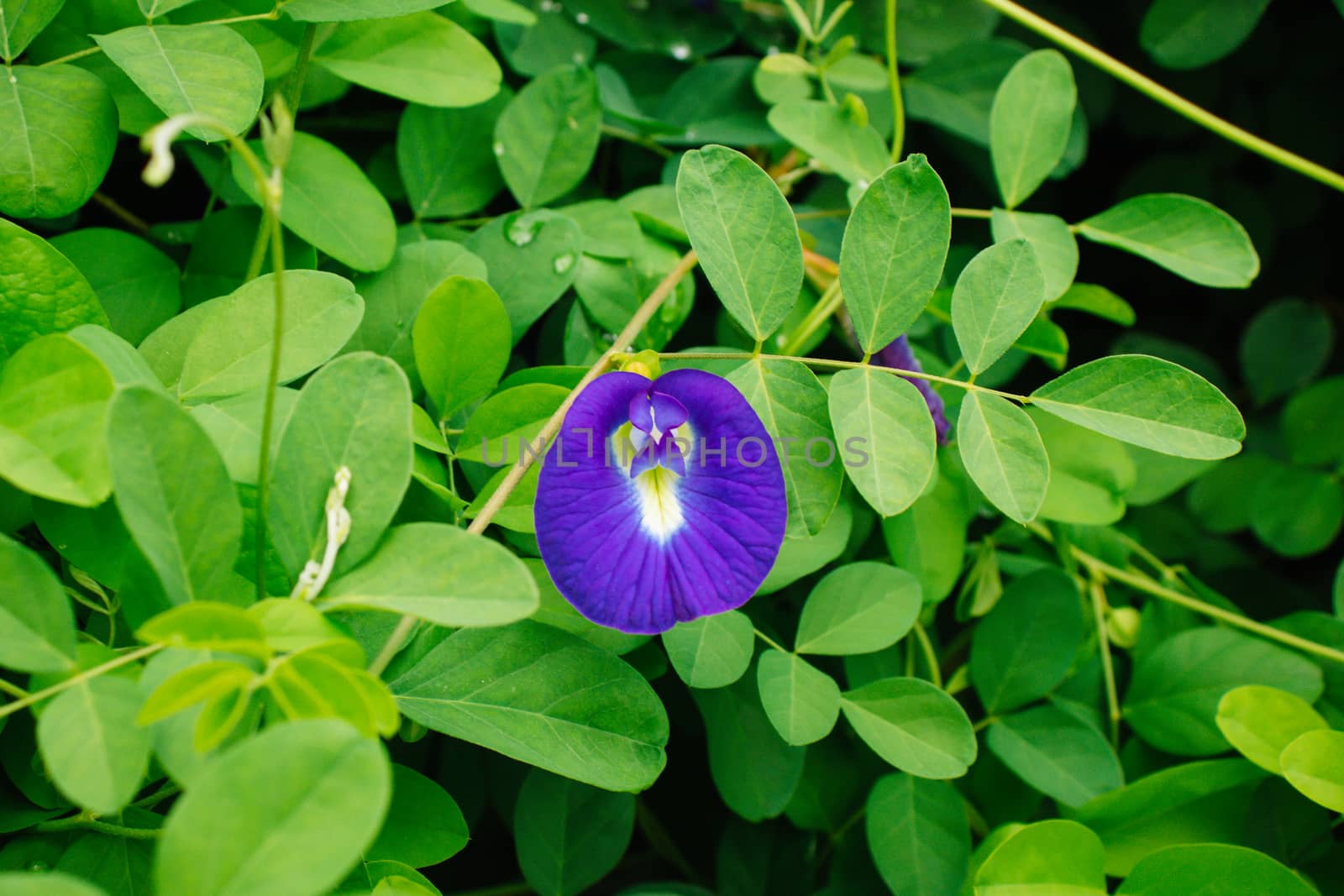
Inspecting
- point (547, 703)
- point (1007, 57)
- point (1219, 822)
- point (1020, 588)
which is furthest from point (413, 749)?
point (1007, 57)

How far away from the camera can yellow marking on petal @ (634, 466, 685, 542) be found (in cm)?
56

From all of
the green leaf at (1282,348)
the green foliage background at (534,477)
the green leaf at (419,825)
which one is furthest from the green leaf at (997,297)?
the green leaf at (1282,348)

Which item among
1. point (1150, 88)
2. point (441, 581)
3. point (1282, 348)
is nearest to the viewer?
point (441, 581)

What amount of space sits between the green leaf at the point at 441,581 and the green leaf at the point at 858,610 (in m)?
0.30

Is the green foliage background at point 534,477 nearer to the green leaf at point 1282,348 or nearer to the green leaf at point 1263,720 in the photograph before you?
the green leaf at point 1263,720

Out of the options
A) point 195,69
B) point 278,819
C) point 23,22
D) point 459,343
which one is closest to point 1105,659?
point 459,343

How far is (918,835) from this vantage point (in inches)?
27.6

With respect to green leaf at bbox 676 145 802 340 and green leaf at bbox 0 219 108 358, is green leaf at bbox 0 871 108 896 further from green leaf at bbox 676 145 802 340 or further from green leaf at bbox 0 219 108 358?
green leaf at bbox 676 145 802 340

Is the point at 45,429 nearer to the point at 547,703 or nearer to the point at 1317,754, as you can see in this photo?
the point at 547,703

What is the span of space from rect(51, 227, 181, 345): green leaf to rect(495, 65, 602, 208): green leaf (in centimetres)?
26

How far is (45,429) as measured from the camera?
0.47m

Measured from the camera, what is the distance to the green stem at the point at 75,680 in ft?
1.37

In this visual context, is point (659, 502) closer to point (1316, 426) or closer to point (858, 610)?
point (858, 610)

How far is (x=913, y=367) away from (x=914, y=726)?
281 mm
